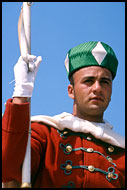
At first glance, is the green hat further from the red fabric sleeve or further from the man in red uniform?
the red fabric sleeve

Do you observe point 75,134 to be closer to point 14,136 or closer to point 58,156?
point 58,156

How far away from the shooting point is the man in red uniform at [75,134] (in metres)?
3.43

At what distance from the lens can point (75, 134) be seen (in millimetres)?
4023

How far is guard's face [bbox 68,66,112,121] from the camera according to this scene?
405 cm

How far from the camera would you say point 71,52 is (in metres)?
4.46

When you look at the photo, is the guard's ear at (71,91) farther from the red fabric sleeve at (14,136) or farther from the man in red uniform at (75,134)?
the red fabric sleeve at (14,136)

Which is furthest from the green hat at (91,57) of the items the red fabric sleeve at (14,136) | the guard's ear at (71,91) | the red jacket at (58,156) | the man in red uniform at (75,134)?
the red fabric sleeve at (14,136)

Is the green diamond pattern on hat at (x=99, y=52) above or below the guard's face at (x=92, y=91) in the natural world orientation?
above

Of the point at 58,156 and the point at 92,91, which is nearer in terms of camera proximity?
the point at 58,156

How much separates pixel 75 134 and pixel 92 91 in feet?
1.50

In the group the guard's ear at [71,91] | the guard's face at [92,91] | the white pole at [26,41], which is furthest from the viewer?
the guard's ear at [71,91]

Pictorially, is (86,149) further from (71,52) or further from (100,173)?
(71,52)

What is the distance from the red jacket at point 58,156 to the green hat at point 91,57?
74cm

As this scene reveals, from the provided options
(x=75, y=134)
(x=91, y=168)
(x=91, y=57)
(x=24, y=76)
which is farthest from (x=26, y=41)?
(x=91, y=168)
